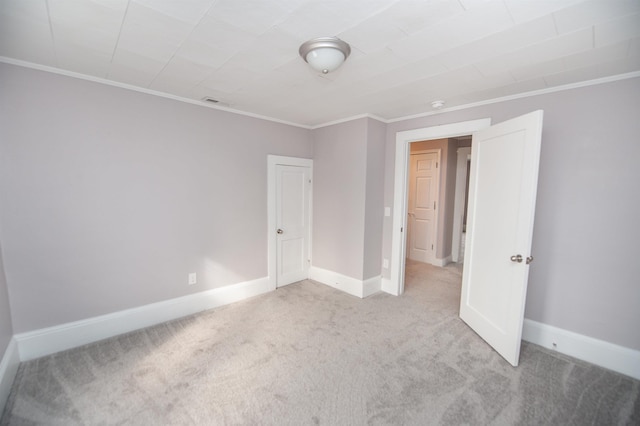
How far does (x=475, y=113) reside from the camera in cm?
291

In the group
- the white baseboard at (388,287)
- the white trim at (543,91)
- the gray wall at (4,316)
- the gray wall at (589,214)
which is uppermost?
the white trim at (543,91)

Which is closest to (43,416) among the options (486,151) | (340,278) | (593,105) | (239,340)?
(239,340)

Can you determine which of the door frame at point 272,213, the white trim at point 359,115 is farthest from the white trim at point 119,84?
the door frame at point 272,213

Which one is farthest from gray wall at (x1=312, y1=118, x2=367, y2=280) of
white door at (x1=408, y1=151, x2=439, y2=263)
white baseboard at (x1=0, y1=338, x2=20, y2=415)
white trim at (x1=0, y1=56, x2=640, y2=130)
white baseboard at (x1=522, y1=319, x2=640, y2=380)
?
white baseboard at (x1=0, y1=338, x2=20, y2=415)

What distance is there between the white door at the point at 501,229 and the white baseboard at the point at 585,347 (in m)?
0.48

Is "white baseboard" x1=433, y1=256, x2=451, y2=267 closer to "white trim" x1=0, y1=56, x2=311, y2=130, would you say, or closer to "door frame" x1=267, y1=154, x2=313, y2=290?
"door frame" x1=267, y1=154, x2=313, y2=290

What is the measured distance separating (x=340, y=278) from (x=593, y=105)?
3111 mm

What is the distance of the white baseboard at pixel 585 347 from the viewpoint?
2.13m

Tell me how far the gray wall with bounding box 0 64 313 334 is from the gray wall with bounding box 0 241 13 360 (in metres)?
0.06

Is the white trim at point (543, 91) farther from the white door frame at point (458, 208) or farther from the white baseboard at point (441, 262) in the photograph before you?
the white baseboard at point (441, 262)

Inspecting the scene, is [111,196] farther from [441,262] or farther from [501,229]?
[441,262]

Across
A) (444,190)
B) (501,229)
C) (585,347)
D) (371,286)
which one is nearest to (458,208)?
(444,190)

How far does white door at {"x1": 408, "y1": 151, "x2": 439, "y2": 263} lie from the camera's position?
5.09 metres

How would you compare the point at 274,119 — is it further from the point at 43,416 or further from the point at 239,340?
the point at 43,416
